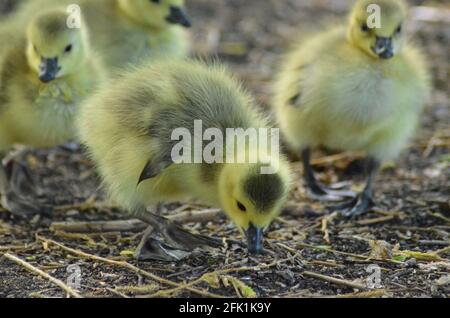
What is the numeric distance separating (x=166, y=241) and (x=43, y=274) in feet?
1.59

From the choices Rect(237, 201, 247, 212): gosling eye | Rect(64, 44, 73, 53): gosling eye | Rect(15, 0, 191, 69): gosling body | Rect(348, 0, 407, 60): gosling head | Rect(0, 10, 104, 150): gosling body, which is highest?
Rect(15, 0, 191, 69): gosling body

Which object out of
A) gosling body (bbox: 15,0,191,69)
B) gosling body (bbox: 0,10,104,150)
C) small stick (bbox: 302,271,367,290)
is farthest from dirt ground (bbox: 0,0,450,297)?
gosling body (bbox: 15,0,191,69)

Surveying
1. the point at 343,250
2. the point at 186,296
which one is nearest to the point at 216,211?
the point at 343,250

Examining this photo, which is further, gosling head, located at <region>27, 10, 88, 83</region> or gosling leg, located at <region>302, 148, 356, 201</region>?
gosling leg, located at <region>302, 148, 356, 201</region>

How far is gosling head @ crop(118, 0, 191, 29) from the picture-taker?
15.2 ft

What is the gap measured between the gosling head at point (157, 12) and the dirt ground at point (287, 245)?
772mm

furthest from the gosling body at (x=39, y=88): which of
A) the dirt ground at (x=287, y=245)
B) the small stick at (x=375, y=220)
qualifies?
the small stick at (x=375, y=220)

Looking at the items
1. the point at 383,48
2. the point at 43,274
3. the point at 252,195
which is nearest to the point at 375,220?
the point at 383,48

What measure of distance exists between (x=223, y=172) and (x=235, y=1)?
4173mm

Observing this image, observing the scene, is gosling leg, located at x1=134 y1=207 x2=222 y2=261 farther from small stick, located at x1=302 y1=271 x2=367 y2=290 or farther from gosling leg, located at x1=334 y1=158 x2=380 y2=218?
gosling leg, located at x1=334 y1=158 x2=380 y2=218

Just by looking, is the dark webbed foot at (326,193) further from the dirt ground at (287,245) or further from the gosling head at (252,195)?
the gosling head at (252,195)

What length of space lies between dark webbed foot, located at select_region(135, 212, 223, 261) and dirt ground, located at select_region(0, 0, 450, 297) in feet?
0.15
